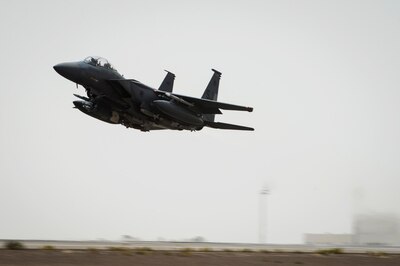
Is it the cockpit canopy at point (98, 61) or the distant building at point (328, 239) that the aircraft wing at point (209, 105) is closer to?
the cockpit canopy at point (98, 61)

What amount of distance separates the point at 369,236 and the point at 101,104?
189 ft

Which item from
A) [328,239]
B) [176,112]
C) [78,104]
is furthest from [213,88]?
[328,239]

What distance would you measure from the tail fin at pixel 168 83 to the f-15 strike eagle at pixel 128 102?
1.95m

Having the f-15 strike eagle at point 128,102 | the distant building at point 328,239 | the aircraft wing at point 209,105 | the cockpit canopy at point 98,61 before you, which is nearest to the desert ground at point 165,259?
the f-15 strike eagle at point 128,102

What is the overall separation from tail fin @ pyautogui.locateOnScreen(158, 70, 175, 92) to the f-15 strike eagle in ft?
6.39

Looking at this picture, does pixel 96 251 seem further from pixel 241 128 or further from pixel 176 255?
pixel 241 128

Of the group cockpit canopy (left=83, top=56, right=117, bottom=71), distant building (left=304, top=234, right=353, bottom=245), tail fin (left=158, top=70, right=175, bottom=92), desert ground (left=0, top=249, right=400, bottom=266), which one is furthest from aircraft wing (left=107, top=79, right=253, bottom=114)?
distant building (left=304, top=234, right=353, bottom=245)

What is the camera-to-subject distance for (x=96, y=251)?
29547 millimetres

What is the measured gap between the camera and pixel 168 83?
40000 millimetres

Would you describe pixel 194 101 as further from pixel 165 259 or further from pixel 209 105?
pixel 165 259

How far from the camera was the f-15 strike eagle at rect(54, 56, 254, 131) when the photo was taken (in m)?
35.3

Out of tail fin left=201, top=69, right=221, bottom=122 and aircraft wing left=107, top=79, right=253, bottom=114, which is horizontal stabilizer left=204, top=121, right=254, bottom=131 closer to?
aircraft wing left=107, top=79, right=253, bottom=114

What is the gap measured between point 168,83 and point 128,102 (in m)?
4.67

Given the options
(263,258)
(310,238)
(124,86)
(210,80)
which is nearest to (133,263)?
(263,258)
